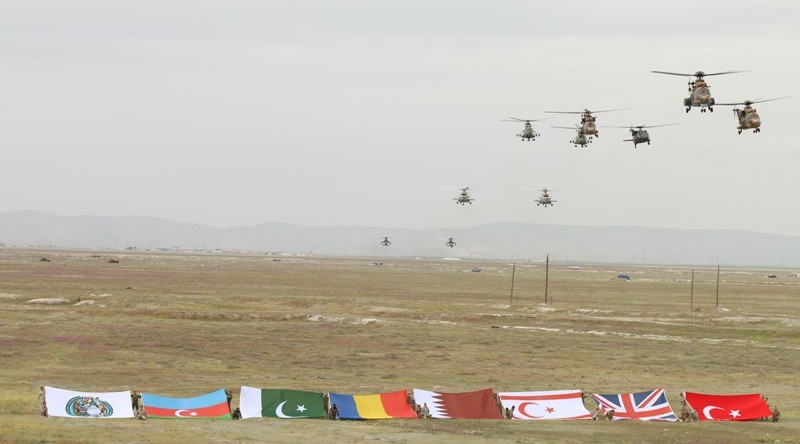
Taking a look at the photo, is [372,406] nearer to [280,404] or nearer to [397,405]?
[397,405]

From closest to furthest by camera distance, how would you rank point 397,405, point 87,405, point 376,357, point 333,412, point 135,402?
point 87,405 → point 135,402 → point 333,412 → point 397,405 → point 376,357

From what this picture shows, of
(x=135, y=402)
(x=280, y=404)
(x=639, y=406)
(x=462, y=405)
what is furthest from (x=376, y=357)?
(x=135, y=402)

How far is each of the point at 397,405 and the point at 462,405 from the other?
225 cm

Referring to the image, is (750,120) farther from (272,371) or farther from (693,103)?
(272,371)

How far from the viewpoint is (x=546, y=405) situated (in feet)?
117

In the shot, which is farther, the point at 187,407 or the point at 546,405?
the point at 546,405

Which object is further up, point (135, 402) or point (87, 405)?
point (135, 402)

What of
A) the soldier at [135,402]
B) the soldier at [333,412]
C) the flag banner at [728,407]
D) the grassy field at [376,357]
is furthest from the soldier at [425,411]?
the soldier at [135,402]

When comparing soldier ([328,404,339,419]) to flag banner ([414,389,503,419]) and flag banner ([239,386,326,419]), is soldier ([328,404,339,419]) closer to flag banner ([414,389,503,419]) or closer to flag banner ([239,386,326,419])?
flag banner ([239,386,326,419])

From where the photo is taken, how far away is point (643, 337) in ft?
225

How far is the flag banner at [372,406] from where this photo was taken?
34625 millimetres

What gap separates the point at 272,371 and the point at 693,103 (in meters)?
28.9

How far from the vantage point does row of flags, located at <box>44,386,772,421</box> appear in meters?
33.3

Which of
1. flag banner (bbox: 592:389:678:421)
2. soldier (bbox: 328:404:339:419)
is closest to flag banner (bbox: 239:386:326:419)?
soldier (bbox: 328:404:339:419)
